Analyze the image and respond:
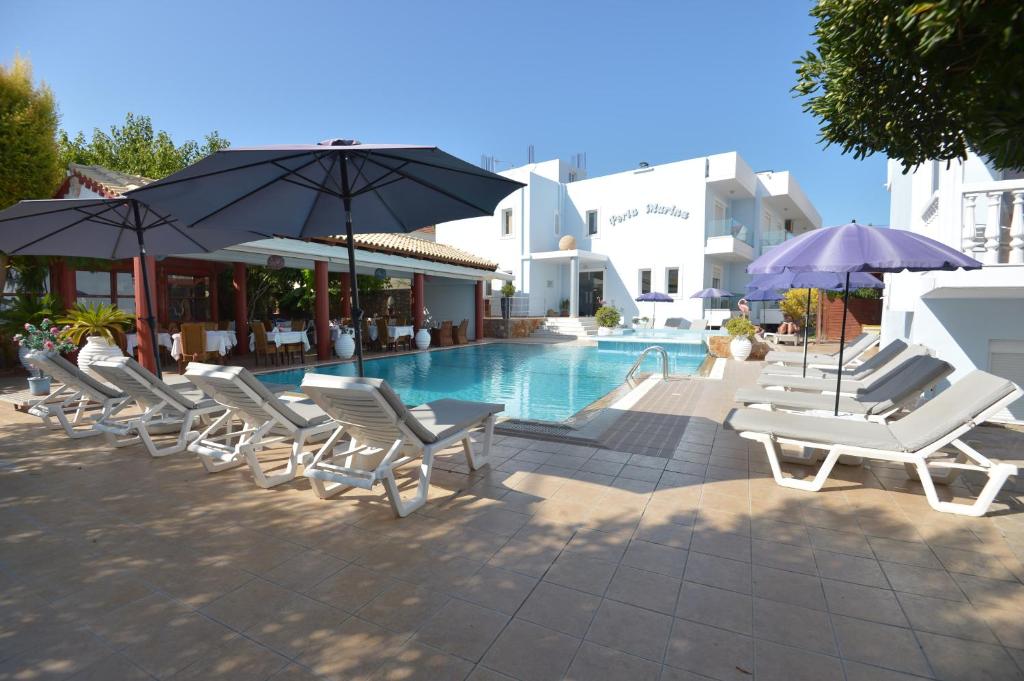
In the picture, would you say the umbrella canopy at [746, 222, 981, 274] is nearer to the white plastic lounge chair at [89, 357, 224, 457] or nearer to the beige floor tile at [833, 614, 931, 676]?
the beige floor tile at [833, 614, 931, 676]

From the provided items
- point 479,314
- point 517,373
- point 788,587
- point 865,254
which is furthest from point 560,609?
point 479,314

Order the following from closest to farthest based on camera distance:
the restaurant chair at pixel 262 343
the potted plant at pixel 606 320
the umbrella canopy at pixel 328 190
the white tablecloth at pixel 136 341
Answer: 1. the umbrella canopy at pixel 328 190
2. the white tablecloth at pixel 136 341
3. the restaurant chair at pixel 262 343
4. the potted plant at pixel 606 320

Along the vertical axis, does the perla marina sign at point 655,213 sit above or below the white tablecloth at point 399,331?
above

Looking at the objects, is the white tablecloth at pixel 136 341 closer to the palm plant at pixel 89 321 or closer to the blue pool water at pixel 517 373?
the palm plant at pixel 89 321

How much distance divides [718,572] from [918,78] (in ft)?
8.71

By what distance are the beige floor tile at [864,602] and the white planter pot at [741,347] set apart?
12041mm

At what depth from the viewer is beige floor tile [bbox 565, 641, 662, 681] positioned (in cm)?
197

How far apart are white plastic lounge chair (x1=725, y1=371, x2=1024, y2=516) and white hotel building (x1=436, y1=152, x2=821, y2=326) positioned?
20.0 metres

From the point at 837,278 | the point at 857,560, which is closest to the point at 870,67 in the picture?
the point at 857,560

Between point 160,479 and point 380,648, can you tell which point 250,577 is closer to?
point 380,648

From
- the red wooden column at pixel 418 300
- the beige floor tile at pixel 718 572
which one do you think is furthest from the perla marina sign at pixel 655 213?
the beige floor tile at pixel 718 572

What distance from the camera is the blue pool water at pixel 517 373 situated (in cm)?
935

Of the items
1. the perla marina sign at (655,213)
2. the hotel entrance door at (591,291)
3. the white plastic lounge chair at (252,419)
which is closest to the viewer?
the white plastic lounge chair at (252,419)

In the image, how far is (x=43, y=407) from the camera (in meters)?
5.97
